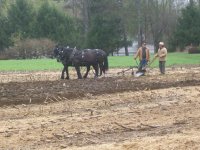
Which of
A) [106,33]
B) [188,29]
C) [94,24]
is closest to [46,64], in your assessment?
[106,33]

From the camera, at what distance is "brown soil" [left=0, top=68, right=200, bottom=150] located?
9.62m

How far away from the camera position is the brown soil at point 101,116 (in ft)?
31.6

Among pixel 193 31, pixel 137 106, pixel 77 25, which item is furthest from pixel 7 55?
pixel 137 106

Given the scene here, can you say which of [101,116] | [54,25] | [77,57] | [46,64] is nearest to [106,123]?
[101,116]

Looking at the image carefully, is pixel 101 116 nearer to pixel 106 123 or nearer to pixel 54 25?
pixel 106 123

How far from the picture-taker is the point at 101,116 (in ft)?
40.2

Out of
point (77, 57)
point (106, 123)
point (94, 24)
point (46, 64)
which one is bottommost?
point (106, 123)

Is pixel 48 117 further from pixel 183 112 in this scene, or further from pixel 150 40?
pixel 150 40

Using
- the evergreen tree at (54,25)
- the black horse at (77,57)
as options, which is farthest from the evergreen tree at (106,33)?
the black horse at (77,57)

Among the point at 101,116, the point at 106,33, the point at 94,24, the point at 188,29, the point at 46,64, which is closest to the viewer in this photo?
the point at 101,116

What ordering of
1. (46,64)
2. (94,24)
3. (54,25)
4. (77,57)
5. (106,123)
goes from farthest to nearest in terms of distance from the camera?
(54,25) < (94,24) < (46,64) < (77,57) < (106,123)

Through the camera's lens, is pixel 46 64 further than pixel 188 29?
No

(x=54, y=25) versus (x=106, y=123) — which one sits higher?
(x=54, y=25)

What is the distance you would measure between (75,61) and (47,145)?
13499 mm
